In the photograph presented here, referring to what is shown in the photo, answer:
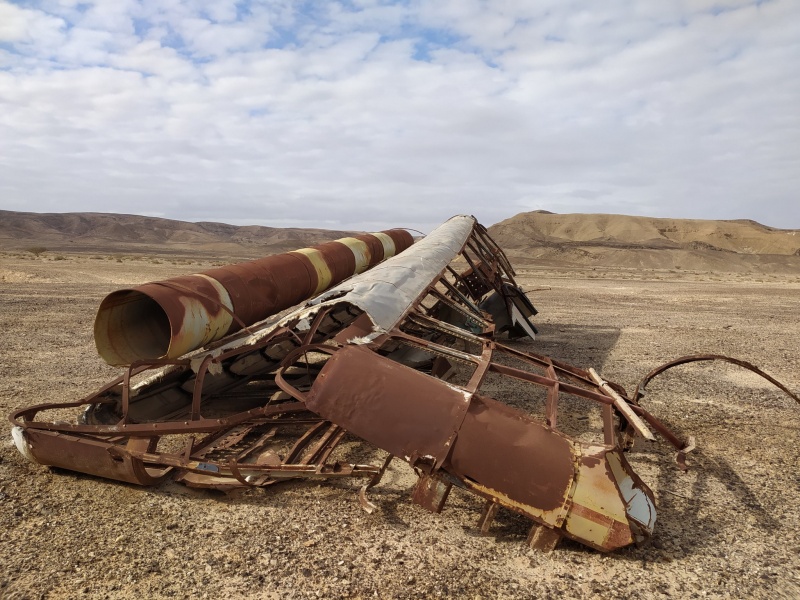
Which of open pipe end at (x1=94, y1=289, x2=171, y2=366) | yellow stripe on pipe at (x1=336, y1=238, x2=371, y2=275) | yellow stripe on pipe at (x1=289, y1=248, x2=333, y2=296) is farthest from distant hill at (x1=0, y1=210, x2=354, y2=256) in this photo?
open pipe end at (x1=94, y1=289, x2=171, y2=366)

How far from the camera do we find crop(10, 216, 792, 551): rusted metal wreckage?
11.6 ft

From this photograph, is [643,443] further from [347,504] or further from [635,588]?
[347,504]

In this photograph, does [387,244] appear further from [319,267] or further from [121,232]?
[121,232]

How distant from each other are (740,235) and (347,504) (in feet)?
299

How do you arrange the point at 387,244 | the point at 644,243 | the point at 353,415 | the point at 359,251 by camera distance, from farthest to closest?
the point at 644,243 < the point at 387,244 < the point at 359,251 < the point at 353,415

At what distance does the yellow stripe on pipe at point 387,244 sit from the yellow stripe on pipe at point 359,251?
1009 millimetres

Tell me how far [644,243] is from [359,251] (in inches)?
2492

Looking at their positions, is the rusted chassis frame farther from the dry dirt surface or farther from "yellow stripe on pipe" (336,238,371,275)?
"yellow stripe on pipe" (336,238,371,275)

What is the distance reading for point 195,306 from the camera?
17.2 feet

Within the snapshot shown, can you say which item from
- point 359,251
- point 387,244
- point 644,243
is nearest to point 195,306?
point 359,251

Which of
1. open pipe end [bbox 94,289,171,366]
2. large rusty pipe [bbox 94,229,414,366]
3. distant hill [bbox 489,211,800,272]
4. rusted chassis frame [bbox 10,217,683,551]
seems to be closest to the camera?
rusted chassis frame [bbox 10,217,683,551]

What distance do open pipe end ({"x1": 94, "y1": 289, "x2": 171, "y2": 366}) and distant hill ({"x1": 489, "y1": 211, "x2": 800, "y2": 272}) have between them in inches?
1884

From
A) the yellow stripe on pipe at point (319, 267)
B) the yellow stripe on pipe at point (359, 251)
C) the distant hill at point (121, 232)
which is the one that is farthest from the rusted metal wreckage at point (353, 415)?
the distant hill at point (121, 232)

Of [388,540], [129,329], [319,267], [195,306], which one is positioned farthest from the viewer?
[319,267]
